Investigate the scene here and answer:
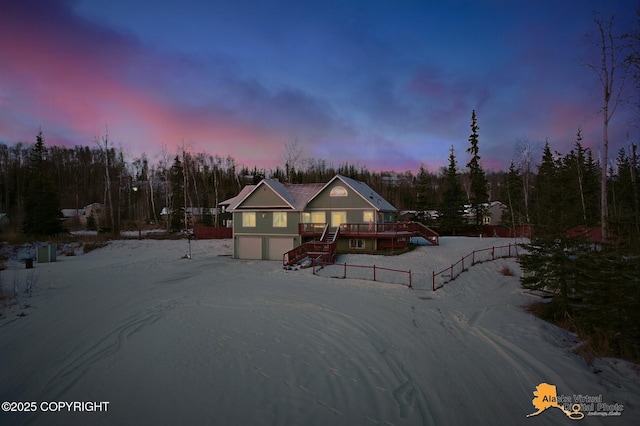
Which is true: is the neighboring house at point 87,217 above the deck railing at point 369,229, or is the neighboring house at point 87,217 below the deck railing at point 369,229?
above

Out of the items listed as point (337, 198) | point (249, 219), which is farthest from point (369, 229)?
point (249, 219)

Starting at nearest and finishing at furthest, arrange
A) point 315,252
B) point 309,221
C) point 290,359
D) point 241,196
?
point 290,359
point 315,252
point 309,221
point 241,196

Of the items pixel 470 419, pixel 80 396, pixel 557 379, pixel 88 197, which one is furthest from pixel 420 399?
pixel 88 197

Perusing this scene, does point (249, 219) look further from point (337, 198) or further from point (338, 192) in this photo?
point (338, 192)

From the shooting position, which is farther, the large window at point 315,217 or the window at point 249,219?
the window at point 249,219

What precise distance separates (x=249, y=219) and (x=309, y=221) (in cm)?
635

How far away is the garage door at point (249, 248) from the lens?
3134 centimetres

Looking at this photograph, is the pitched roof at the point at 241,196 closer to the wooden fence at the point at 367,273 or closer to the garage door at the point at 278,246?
the garage door at the point at 278,246

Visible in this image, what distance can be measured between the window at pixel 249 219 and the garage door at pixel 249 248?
1365mm

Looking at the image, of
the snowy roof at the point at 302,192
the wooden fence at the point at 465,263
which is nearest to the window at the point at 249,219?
the snowy roof at the point at 302,192

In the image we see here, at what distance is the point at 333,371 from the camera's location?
7.40 m

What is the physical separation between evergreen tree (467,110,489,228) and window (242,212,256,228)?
3295 cm

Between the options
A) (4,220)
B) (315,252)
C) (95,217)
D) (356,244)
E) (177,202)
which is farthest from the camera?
(95,217)

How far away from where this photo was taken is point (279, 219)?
31.0 meters
